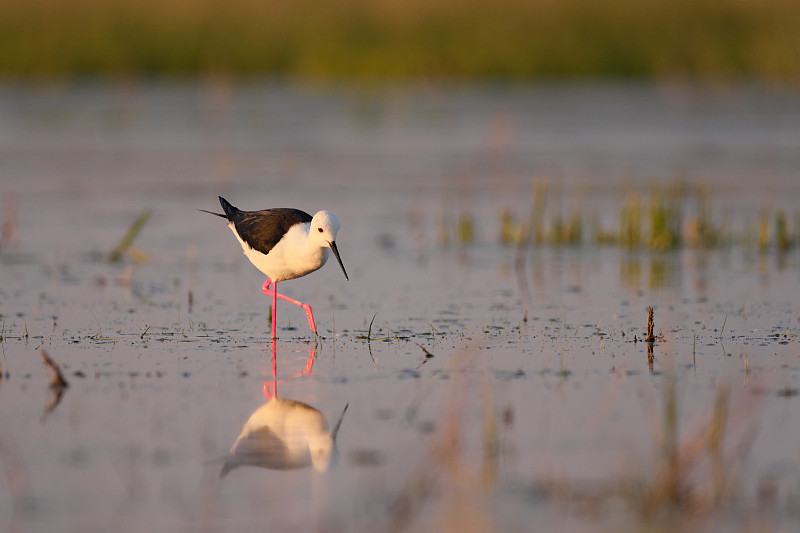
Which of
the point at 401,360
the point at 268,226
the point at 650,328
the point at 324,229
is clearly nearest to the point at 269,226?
the point at 268,226

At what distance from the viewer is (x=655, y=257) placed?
1195 cm

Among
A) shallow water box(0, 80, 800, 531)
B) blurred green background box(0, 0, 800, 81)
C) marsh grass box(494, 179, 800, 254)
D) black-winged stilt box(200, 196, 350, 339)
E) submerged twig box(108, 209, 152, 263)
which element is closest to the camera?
shallow water box(0, 80, 800, 531)

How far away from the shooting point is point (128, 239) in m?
11.3

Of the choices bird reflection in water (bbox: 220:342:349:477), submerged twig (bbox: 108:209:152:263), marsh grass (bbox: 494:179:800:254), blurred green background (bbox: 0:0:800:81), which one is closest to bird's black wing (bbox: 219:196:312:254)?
submerged twig (bbox: 108:209:152:263)

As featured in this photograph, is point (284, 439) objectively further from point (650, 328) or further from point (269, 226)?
point (269, 226)

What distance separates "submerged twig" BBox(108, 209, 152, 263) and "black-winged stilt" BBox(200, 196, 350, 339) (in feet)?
6.20

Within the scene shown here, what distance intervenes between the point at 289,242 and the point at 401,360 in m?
1.68

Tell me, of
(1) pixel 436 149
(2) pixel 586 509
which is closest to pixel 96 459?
(2) pixel 586 509

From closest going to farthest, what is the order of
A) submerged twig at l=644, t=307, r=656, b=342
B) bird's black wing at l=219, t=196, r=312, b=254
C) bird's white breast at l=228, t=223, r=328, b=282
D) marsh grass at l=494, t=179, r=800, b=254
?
submerged twig at l=644, t=307, r=656, b=342
bird's white breast at l=228, t=223, r=328, b=282
bird's black wing at l=219, t=196, r=312, b=254
marsh grass at l=494, t=179, r=800, b=254

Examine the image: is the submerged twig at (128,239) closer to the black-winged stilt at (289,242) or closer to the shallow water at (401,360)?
the shallow water at (401,360)

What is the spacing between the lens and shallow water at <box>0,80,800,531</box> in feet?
17.0

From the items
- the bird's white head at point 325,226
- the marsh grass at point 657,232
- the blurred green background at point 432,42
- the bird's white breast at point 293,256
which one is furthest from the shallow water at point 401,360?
the blurred green background at point 432,42

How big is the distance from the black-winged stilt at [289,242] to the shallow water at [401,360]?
0.42 metres

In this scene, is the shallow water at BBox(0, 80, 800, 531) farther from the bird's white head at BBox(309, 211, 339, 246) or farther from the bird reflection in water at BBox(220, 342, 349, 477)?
the bird's white head at BBox(309, 211, 339, 246)
